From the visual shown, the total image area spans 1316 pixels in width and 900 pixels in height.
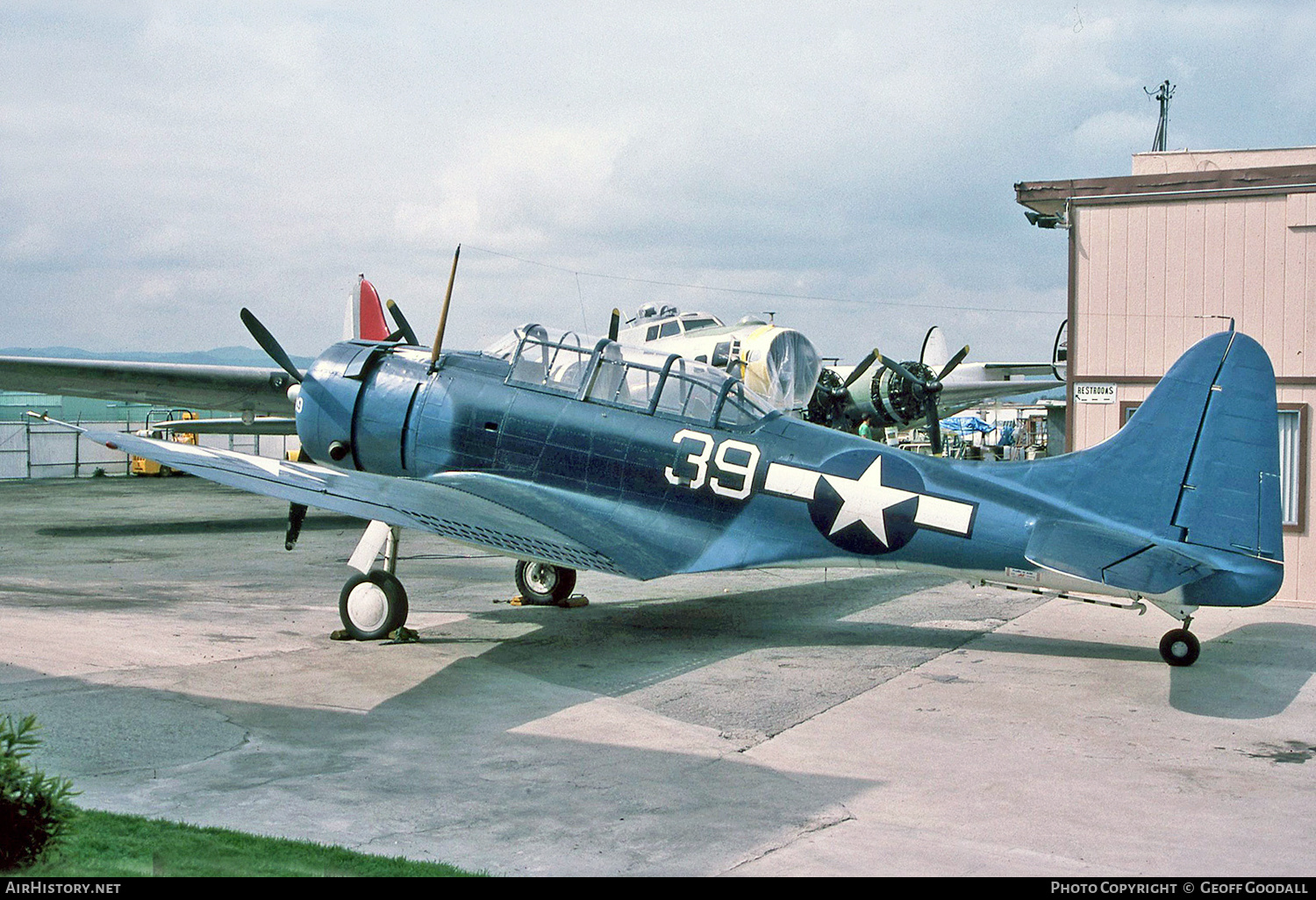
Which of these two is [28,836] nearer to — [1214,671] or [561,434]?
[561,434]

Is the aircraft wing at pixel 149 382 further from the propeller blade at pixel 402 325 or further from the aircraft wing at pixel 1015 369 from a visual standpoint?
the aircraft wing at pixel 1015 369

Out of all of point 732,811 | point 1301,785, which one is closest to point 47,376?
point 732,811

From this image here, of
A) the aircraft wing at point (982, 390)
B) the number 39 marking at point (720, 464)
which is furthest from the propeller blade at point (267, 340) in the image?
the aircraft wing at point (982, 390)

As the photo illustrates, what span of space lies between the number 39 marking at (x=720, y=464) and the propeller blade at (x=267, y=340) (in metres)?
4.60

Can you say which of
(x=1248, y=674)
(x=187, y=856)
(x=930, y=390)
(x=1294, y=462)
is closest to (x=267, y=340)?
(x=187, y=856)

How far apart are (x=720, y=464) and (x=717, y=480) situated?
0.46ft

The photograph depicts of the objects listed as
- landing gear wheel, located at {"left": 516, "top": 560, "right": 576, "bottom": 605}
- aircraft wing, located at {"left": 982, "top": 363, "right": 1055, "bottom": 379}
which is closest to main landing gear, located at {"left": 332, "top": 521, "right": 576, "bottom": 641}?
landing gear wheel, located at {"left": 516, "top": 560, "right": 576, "bottom": 605}

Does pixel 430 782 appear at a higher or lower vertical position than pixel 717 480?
lower

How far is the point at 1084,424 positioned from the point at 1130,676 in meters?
5.06

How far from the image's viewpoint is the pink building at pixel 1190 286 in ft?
39.0

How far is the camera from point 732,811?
17.3 feet

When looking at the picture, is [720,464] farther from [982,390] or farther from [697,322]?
[982,390]

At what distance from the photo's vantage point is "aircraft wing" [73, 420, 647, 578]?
26.7 ft

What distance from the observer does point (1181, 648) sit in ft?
28.2
